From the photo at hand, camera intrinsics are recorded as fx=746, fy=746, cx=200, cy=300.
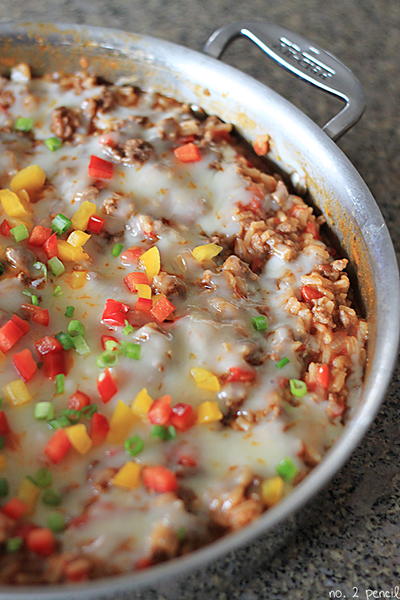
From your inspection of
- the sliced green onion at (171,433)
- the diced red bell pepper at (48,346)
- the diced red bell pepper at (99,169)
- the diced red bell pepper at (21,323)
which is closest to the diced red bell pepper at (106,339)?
the diced red bell pepper at (48,346)

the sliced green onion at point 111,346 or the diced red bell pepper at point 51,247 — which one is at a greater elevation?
the sliced green onion at point 111,346

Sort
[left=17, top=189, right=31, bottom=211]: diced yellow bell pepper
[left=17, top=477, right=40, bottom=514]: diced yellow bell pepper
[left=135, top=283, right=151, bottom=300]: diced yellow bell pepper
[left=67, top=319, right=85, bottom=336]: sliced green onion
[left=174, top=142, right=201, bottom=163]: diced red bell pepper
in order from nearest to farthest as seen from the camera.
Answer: [left=17, top=477, right=40, bottom=514]: diced yellow bell pepper, [left=67, top=319, right=85, bottom=336]: sliced green onion, [left=135, top=283, right=151, bottom=300]: diced yellow bell pepper, [left=17, top=189, right=31, bottom=211]: diced yellow bell pepper, [left=174, top=142, right=201, bottom=163]: diced red bell pepper

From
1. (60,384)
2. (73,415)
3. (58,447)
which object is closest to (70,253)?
(60,384)

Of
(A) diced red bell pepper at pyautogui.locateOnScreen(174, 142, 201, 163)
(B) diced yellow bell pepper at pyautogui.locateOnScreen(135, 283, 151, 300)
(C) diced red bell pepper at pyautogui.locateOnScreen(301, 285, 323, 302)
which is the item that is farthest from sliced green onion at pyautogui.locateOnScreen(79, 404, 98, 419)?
(A) diced red bell pepper at pyautogui.locateOnScreen(174, 142, 201, 163)

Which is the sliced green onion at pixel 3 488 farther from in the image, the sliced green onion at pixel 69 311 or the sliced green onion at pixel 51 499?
the sliced green onion at pixel 69 311

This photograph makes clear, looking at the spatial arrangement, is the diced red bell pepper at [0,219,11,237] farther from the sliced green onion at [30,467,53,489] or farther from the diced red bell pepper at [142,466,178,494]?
the diced red bell pepper at [142,466,178,494]

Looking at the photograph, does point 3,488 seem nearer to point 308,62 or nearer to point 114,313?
point 114,313
